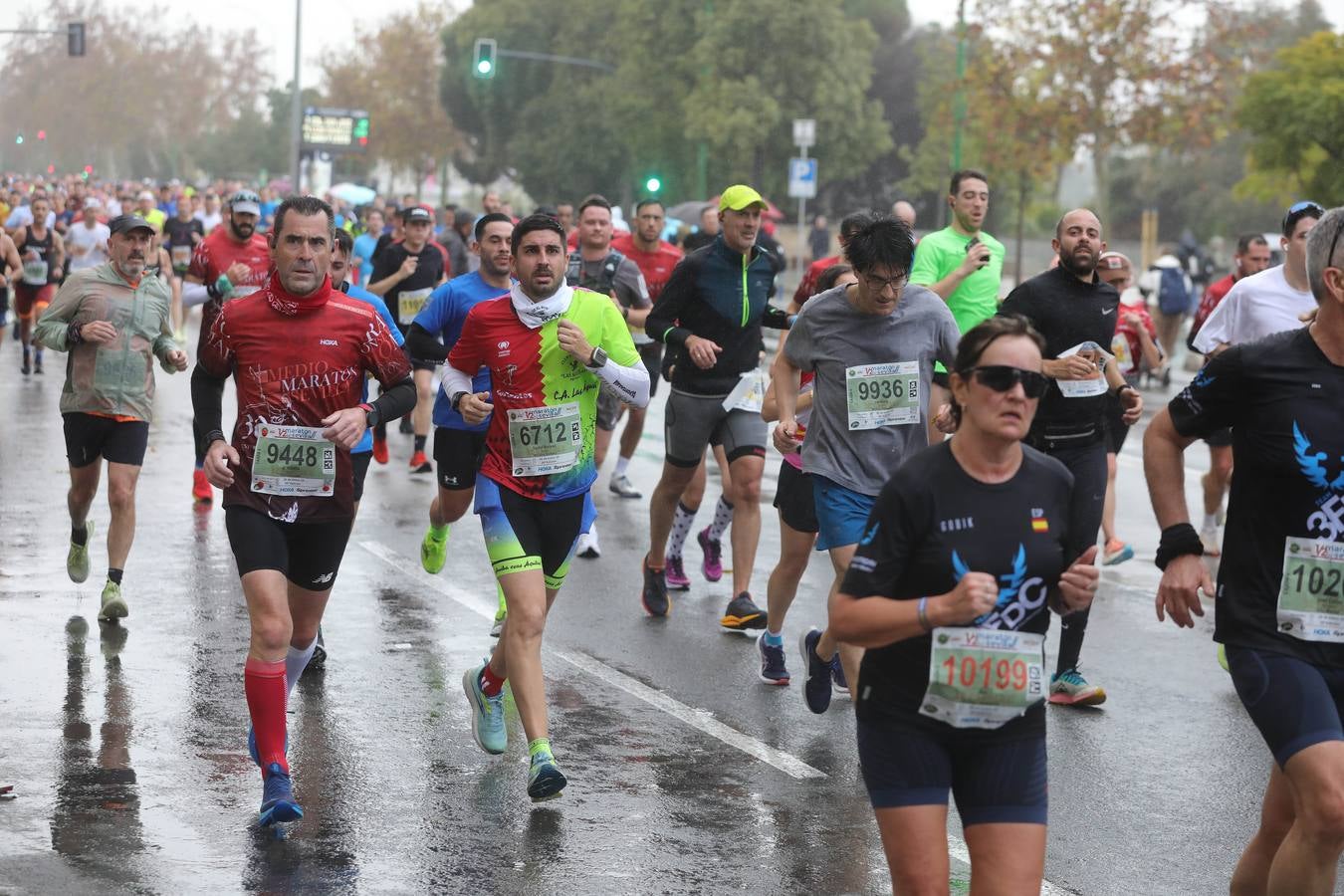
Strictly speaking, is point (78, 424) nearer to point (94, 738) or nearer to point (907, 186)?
point (94, 738)

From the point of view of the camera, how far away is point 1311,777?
4.30m

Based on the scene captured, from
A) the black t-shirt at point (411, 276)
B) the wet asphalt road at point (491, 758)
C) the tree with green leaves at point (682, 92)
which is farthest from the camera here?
the tree with green leaves at point (682, 92)

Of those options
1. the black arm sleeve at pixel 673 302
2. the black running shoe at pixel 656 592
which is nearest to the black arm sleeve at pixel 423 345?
the black arm sleeve at pixel 673 302

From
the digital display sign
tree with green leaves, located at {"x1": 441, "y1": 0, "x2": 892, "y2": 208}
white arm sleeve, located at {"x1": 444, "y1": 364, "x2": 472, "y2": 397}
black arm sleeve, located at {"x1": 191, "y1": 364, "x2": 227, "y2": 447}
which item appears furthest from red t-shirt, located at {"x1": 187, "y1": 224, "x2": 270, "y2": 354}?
the digital display sign

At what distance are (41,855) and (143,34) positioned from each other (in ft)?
504

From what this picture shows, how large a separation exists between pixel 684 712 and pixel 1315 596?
3514 millimetres

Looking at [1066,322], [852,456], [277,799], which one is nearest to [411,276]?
[1066,322]

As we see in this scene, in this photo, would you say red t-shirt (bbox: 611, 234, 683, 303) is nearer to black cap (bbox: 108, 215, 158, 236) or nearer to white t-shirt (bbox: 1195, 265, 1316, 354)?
black cap (bbox: 108, 215, 158, 236)

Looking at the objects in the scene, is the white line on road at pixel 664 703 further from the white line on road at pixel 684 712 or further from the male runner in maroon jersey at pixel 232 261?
the male runner in maroon jersey at pixel 232 261

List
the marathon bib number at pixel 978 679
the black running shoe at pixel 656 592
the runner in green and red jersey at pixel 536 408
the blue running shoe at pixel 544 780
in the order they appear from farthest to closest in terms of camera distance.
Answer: the black running shoe at pixel 656 592 < the runner in green and red jersey at pixel 536 408 < the blue running shoe at pixel 544 780 < the marathon bib number at pixel 978 679

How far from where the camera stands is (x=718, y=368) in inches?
370

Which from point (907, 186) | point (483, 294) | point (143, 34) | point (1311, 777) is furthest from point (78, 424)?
point (143, 34)

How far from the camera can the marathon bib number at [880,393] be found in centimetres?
695

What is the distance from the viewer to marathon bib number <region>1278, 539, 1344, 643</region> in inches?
176
